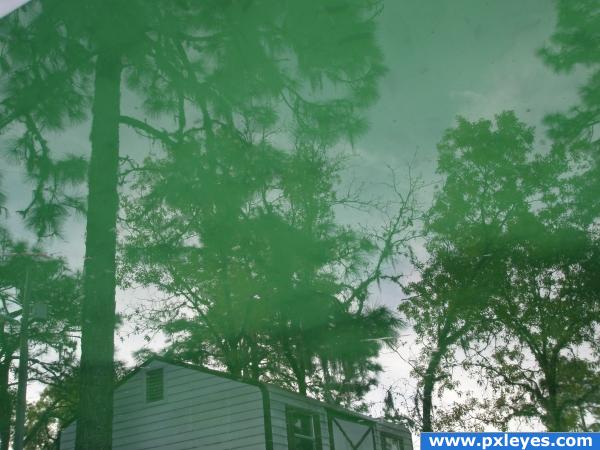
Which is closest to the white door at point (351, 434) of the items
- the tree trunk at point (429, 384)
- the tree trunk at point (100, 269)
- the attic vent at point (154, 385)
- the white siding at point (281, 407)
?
the white siding at point (281, 407)

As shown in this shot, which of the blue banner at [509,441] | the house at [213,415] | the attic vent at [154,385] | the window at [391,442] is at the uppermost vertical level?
the attic vent at [154,385]

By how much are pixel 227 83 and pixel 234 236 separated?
1779 mm

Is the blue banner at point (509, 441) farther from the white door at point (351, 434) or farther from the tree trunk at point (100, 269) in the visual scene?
the white door at point (351, 434)

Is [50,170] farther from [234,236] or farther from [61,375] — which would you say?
[61,375]

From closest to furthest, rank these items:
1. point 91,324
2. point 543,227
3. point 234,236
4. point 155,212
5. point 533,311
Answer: point 91,324 → point 234,236 → point 155,212 → point 543,227 → point 533,311

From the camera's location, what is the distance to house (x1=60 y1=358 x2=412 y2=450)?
10.3 metres

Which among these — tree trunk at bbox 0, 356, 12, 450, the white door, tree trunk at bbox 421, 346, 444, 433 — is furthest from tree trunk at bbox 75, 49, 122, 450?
tree trunk at bbox 0, 356, 12, 450

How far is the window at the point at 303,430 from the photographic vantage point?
1062cm

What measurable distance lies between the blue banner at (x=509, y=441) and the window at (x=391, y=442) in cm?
898

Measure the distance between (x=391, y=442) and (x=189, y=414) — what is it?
5.75m

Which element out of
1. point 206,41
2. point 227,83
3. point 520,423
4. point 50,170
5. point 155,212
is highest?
point 206,41

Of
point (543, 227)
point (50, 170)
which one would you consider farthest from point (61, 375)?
point (543, 227)

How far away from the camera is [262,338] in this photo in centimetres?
1533

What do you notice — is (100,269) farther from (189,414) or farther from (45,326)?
(45,326)
